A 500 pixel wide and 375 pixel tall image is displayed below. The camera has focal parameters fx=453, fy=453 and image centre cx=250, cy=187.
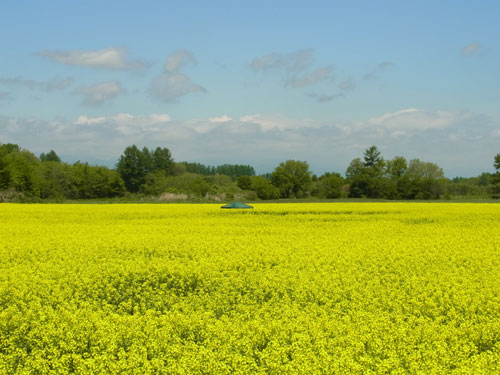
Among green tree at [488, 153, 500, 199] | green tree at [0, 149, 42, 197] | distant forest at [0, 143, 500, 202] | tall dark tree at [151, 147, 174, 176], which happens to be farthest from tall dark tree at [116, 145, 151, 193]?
green tree at [488, 153, 500, 199]

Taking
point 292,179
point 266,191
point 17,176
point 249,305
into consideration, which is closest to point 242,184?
point 292,179

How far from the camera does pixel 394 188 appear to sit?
70750 millimetres

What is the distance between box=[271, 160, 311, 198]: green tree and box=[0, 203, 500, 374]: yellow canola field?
206ft

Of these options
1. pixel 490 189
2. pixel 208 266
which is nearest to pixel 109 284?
pixel 208 266

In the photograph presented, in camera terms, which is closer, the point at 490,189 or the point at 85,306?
the point at 85,306

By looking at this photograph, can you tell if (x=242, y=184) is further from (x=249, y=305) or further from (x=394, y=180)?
(x=249, y=305)

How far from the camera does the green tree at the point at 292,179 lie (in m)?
79.2

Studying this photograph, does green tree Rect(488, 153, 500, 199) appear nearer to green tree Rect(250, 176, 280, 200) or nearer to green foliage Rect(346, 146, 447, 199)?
green foliage Rect(346, 146, 447, 199)

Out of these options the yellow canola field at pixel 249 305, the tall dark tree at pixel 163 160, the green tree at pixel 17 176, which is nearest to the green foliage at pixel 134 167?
the tall dark tree at pixel 163 160

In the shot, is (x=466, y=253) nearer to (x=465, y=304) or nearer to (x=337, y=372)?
(x=465, y=304)

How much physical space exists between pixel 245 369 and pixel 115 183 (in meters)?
93.1

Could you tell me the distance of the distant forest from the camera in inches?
2418

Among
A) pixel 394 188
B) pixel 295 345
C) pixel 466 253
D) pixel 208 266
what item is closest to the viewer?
pixel 295 345

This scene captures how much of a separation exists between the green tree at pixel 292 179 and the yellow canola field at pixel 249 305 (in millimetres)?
62856
